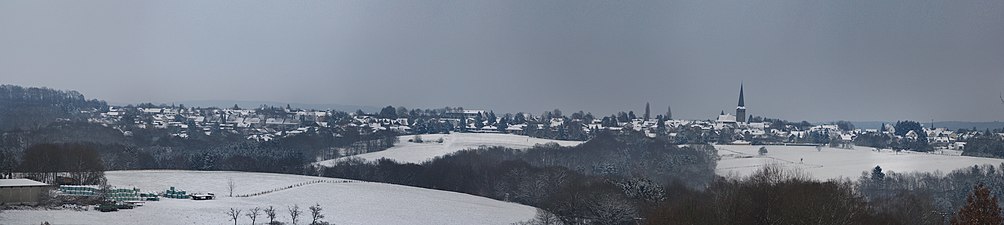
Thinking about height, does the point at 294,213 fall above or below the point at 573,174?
below

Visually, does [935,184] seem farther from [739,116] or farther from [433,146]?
[739,116]

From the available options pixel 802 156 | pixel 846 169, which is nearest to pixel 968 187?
pixel 846 169

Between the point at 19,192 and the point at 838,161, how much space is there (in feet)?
198

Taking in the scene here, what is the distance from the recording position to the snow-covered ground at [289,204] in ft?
104

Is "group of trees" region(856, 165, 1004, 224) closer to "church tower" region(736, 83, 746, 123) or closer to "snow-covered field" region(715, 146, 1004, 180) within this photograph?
"snow-covered field" region(715, 146, 1004, 180)

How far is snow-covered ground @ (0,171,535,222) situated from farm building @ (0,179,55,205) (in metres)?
3.69

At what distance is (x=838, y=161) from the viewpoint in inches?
3049

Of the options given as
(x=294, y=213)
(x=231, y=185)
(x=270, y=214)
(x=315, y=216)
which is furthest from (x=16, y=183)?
(x=231, y=185)

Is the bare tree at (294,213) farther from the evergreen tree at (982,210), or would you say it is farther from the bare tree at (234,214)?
the evergreen tree at (982,210)

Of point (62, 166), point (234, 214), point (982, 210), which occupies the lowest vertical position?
point (234, 214)

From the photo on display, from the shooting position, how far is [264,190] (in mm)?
48281

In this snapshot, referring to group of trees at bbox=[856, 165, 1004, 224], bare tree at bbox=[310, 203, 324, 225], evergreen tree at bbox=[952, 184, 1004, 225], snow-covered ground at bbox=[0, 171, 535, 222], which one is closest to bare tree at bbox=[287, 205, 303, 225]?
snow-covered ground at bbox=[0, 171, 535, 222]

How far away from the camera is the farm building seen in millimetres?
34062

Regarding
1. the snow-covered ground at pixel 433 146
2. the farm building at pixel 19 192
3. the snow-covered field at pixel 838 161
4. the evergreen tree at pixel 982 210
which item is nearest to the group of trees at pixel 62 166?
the farm building at pixel 19 192
